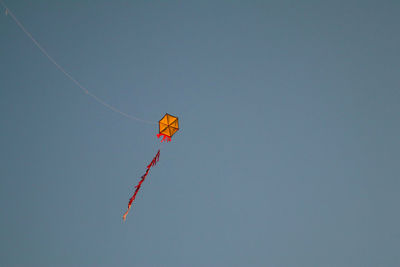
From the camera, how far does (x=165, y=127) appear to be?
9.90m
